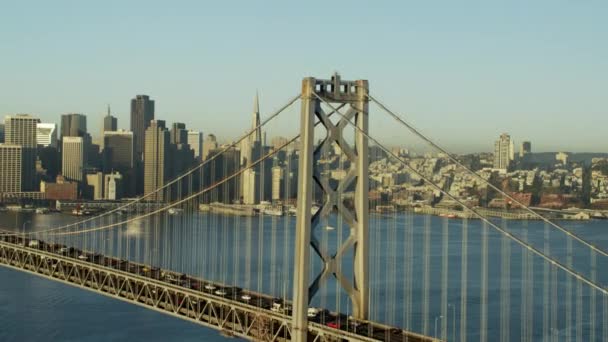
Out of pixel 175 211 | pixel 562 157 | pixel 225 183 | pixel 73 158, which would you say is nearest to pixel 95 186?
pixel 73 158

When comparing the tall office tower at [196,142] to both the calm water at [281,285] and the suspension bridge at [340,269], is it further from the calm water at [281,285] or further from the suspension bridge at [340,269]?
the calm water at [281,285]

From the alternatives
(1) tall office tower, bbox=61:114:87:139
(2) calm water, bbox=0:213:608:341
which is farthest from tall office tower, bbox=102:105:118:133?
(2) calm water, bbox=0:213:608:341

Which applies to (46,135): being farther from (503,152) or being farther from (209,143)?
(503,152)

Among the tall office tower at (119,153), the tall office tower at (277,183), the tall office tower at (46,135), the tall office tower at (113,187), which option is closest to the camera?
the tall office tower at (277,183)

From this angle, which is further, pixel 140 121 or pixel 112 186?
pixel 140 121

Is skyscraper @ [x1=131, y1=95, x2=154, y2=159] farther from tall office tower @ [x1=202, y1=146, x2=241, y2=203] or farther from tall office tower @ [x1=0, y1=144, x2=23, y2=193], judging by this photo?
tall office tower @ [x1=202, y1=146, x2=241, y2=203]

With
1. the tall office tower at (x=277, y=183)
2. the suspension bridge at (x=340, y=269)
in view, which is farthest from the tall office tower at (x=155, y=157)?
the suspension bridge at (x=340, y=269)
